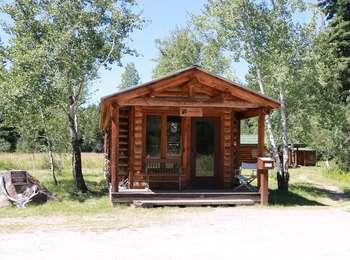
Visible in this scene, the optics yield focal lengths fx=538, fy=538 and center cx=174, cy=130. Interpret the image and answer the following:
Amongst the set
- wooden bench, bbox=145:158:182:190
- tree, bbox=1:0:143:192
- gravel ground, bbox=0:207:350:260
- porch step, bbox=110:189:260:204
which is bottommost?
gravel ground, bbox=0:207:350:260

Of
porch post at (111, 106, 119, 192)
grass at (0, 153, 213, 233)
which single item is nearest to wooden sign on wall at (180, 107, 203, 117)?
porch post at (111, 106, 119, 192)

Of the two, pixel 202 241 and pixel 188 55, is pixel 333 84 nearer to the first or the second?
pixel 188 55

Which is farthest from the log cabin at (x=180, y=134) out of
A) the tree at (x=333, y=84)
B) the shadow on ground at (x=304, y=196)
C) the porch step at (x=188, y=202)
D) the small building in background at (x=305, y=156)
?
the small building in background at (x=305, y=156)

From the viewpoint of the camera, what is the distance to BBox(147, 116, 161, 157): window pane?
56.0 ft

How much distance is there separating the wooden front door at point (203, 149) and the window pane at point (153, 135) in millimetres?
1146

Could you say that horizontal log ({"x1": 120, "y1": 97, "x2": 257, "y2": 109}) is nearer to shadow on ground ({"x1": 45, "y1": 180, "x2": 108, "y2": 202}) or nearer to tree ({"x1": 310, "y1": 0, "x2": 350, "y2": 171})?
shadow on ground ({"x1": 45, "y1": 180, "x2": 108, "y2": 202})

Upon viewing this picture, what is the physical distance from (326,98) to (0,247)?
15882 mm

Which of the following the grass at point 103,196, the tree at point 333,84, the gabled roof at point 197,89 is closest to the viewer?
the grass at point 103,196

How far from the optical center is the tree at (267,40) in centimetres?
2052

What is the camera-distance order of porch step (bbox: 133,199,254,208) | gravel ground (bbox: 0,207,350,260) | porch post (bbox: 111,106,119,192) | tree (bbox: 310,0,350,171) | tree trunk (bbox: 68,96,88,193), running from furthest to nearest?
tree (bbox: 310,0,350,171) < tree trunk (bbox: 68,96,88,193) < porch post (bbox: 111,106,119,192) < porch step (bbox: 133,199,254,208) < gravel ground (bbox: 0,207,350,260)

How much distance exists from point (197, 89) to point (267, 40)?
18.8ft

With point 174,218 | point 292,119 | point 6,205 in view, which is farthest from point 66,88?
point 292,119

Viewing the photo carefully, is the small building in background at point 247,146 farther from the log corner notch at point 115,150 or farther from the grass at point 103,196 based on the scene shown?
the log corner notch at point 115,150

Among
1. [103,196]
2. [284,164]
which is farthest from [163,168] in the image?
[284,164]
